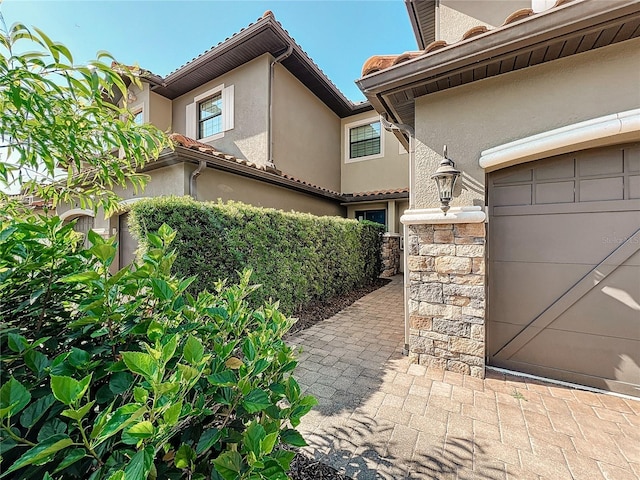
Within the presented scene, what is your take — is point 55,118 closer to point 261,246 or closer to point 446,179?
point 261,246

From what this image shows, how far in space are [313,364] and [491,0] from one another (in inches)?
260

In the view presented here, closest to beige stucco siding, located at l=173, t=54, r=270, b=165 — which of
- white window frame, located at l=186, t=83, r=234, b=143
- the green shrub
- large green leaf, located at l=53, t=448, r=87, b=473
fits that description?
white window frame, located at l=186, t=83, r=234, b=143

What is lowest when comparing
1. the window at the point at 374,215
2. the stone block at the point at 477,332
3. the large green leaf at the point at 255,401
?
the stone block at the point at 477,332

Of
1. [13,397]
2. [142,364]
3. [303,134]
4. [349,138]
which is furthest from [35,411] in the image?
[349,138]

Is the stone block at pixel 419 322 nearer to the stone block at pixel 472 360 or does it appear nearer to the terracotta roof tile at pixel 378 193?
the stone block at pixel 472 360

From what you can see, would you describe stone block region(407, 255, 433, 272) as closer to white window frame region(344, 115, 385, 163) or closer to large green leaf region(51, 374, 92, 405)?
large green leaf region(51, 374, 92, 405)

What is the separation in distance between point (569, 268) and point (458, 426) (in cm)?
240

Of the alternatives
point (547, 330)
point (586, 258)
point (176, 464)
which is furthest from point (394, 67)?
point (176, 464)

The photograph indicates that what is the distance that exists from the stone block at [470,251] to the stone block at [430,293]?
0.53 metres

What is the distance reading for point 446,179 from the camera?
3.50 m

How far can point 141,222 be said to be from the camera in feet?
12.3

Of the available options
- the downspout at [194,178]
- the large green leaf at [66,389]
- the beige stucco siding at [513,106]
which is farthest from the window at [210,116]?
the large green leaf at [66,389]

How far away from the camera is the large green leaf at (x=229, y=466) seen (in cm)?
99

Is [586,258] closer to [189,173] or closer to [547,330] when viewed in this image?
[547,330]
